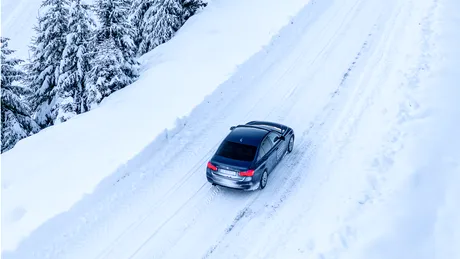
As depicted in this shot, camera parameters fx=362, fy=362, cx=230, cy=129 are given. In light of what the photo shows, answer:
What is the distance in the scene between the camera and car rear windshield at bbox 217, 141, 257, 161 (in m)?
11.9

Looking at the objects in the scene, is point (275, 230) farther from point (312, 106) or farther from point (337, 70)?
point (337, 70)

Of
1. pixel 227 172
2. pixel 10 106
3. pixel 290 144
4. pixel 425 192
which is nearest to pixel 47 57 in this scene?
pixel 10 106

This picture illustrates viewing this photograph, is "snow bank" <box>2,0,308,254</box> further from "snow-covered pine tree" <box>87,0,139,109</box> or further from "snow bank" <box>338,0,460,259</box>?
"snow bank" <box>338,0,460,259</box>

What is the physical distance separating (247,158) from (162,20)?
1982 cm

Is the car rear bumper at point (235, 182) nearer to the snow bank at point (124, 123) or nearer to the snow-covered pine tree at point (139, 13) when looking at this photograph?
the snow bank at point (124, 123)

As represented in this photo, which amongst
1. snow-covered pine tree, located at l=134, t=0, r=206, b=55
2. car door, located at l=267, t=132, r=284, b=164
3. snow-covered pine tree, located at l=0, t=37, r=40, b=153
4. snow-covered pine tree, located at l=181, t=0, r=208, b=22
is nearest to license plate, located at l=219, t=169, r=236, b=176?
car door, located at l=267, t=132, r=284, b=164

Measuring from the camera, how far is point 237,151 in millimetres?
12055

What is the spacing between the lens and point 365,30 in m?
23.3

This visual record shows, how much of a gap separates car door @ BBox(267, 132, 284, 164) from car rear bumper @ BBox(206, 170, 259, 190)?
5.26ft

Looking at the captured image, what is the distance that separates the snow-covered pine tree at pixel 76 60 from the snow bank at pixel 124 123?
12.6 feet

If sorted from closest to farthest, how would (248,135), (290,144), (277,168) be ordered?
(248,135)
(277,168)
(290,144)

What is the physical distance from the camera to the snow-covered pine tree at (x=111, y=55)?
20453 mm

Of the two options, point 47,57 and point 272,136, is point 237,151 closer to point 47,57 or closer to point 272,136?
point 272,136

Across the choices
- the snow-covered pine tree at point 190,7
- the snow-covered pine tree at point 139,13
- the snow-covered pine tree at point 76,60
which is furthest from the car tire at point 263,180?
the snow-covered pine tree at point 139,13
